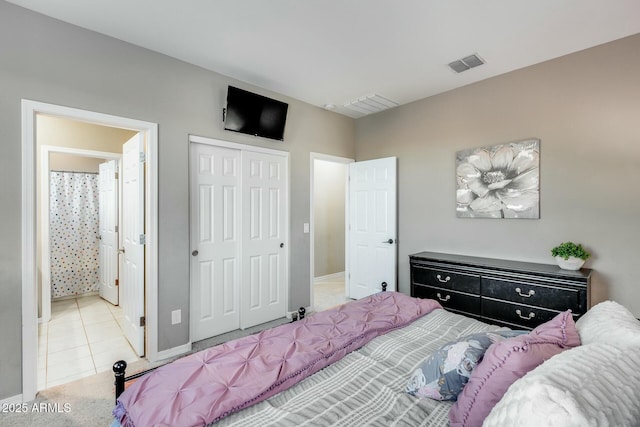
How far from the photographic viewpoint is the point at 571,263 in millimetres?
2523

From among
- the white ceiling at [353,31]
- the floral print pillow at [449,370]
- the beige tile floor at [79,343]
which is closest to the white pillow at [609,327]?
the floral print pillow at [449,370]

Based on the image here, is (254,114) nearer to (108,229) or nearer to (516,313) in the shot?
(108,229)

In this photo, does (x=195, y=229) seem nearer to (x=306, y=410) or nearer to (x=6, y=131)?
(x=6, y=131)

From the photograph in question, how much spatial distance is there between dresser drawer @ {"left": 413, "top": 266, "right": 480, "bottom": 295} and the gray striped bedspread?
4.88ft

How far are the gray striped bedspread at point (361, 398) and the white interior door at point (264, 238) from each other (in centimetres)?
205

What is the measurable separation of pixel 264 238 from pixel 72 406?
2.08 m

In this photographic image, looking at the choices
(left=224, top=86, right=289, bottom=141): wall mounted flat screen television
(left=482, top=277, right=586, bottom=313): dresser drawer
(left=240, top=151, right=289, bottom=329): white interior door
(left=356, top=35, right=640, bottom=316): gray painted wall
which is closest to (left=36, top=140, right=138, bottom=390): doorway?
(left=240, top=151, right=289, bottom=329): white interior door

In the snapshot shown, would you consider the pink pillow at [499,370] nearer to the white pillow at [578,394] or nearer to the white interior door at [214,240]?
the white pillow at [578,394]

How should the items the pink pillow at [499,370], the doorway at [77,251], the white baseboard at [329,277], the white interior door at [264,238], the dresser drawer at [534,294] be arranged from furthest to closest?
the white baseboard at [329,277] < the white interior door at [264,238] < the doorway at [77,251] < the dresser drawer at [534,294] < the pink pillow at [499,370]

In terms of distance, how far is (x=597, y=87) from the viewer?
2.58m

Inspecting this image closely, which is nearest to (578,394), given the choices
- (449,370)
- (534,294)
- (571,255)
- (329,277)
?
(449,370)

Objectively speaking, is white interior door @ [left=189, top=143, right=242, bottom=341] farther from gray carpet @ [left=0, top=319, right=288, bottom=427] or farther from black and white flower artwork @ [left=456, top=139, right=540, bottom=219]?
black and white flower artwork @ [left=456, top=139, right=540, bottom=219]

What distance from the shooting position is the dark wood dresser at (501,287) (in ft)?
7.91

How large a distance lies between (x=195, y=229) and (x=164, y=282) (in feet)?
1.85
